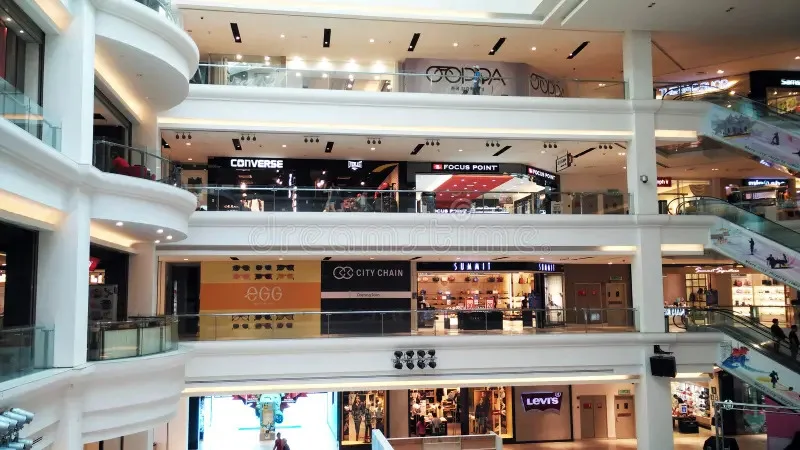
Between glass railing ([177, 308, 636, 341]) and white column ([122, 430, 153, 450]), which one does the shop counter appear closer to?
glass railing ([177, 308, 636, 341])

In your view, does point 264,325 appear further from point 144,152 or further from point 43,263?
point 43,263

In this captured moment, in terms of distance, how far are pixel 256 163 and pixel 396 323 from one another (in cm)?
748

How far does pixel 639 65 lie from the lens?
59.3 ft

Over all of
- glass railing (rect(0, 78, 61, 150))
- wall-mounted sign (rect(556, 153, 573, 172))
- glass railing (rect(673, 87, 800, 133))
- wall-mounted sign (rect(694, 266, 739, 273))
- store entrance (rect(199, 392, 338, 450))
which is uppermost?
glass railing (rect(673, 87, 800, 133))

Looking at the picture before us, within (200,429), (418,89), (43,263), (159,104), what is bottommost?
(200,429)

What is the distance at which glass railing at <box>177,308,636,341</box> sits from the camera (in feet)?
52.5

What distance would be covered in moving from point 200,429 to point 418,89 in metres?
12.6

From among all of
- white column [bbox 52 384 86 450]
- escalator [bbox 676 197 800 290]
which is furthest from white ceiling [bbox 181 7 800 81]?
white column [bbox 52 384 86 450]

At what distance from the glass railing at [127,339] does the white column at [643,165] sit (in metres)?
12.2

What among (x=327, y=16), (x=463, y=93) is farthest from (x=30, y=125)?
(x=463, y=93)

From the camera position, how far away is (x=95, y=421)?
1021 centimetres

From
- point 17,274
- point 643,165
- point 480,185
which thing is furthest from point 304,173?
point 17,274

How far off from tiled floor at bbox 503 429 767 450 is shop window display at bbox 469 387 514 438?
0.66 meters

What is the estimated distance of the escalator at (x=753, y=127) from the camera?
60.0ft
